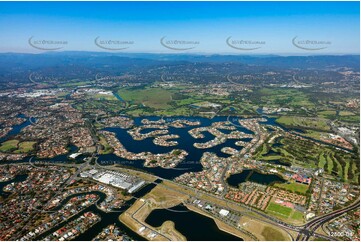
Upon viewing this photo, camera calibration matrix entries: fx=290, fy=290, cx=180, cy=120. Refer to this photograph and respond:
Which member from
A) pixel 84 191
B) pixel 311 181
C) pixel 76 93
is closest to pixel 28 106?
pixel 76 93

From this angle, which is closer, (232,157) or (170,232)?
(170,232)

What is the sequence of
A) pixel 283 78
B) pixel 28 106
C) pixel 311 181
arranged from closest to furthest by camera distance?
pixel 311 181 < pixel 28 106 < pixel 283 78

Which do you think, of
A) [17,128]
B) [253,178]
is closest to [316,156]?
[253,178]

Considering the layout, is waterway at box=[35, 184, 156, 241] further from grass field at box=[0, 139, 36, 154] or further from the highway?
grass field at box=[0, 139, 36, 154]

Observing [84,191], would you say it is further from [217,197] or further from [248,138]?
[248,138]

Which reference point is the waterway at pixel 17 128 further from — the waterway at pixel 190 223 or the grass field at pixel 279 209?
the grass field at pixel 279 209

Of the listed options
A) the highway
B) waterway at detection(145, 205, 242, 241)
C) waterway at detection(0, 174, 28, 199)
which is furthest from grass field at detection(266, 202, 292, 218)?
waterway at detection(0, 174, 28, 199)
